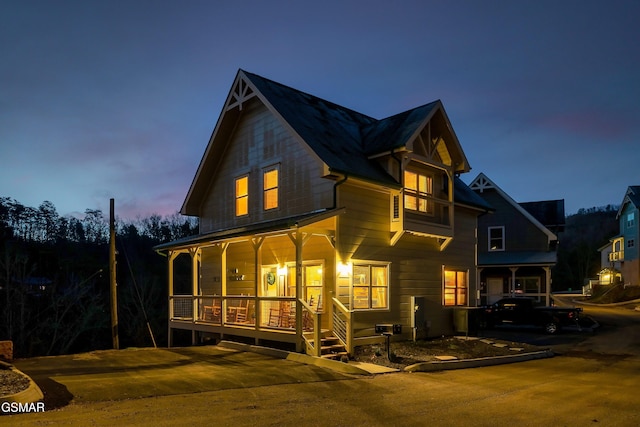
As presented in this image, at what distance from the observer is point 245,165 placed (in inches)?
808

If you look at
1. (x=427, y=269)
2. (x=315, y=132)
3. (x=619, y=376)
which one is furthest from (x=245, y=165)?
(x=619, y=376)

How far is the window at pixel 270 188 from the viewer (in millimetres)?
18891

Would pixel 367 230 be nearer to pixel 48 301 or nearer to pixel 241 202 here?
pixel 241 202

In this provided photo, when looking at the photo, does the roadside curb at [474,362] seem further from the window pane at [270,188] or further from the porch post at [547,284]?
the porch post at [547,284]

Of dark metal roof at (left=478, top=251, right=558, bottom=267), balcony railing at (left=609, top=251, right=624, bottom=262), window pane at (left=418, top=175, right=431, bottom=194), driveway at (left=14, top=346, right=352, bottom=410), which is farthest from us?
balcony railing at (left=609, top=251, right=624, bottom=262)

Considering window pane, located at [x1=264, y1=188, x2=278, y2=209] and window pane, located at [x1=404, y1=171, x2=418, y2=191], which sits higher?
window pane, located at [x1=404, y1=171, x2=418, y2=191]

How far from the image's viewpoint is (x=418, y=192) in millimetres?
18391

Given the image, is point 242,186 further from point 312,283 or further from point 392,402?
point 392,402

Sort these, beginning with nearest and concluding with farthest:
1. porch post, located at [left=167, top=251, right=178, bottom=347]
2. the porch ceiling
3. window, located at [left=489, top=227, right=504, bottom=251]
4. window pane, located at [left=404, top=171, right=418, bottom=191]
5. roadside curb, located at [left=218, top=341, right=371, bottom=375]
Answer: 1. roadside curb, located at [left=218, top=341, right=371, bottom=375]
2. the porch ceiling
3. window pane, located at [left=404, top=171, right=418, bottom=191]
4. porch post, located at [left=167, top=251, right=178, bottom=347]
5. window, located at [left=489, top=227, right=504, bottom=251]

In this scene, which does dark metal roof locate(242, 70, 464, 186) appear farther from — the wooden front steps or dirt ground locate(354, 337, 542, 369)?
dirt ground locate(354, 337, 542, 369)

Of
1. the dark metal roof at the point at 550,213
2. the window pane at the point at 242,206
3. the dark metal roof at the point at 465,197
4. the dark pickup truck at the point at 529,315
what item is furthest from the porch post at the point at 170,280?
the dark metal roof at the point at 550,213

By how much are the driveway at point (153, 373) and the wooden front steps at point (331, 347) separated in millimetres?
1036

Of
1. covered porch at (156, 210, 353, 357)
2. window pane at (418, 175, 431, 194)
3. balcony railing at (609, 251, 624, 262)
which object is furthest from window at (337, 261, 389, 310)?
balcony railing at (609, 251, 624, 262)

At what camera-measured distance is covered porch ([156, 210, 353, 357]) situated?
15195mm
